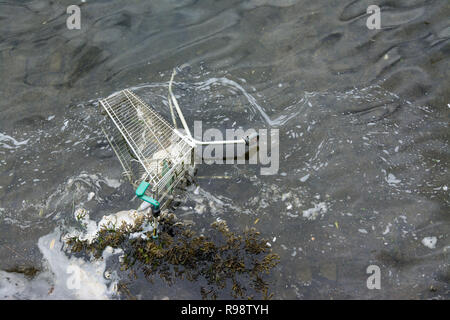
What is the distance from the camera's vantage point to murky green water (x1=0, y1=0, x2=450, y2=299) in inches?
168

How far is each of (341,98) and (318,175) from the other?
1.46m

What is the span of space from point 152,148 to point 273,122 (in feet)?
6.43

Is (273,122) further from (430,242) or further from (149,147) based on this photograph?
(430,242)

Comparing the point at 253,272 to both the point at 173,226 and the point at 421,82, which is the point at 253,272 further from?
the point at 421,82

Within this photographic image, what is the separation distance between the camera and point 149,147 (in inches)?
177

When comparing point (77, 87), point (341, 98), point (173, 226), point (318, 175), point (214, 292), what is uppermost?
point (77, 87)

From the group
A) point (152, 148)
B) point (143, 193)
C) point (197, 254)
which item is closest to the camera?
point (143, 193)

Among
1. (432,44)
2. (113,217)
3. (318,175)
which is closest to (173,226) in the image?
(113,217)

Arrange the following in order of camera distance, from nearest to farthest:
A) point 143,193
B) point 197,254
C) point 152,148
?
1. point 143,193
2. point 197,254
3. point 152,148

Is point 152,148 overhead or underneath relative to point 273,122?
overhead

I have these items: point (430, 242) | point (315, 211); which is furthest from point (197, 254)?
point (430, 242)

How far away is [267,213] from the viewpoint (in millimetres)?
4590

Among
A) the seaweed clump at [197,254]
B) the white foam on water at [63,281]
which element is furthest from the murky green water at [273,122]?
the seaweed clump at [197,254]

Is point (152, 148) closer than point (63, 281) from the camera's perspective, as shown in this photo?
No
